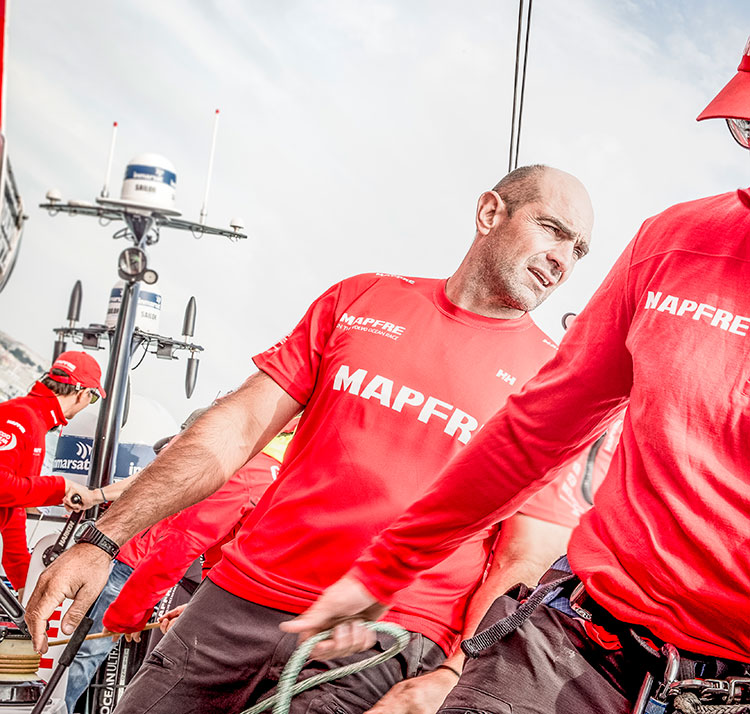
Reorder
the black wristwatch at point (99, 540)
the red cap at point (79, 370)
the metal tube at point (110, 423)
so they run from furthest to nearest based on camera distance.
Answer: the metal tube at point (110, 423), the red cap at point (79, 370), the black wristwatch at point (99, 540)

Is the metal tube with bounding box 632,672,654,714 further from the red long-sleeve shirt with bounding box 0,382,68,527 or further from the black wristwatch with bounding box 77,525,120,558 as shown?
the red long-sleeve shirt with bounding box 0,382,68,527

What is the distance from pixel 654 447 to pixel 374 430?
0.80 m

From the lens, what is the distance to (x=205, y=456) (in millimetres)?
2043

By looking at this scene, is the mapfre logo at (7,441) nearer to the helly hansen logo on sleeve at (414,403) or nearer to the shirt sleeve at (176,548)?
the shirt sleeve at (176,548)

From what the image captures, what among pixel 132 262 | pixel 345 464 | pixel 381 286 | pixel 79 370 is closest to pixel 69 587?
pixel 345 464

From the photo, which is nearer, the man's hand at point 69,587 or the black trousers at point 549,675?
the black trousers at point 549,675

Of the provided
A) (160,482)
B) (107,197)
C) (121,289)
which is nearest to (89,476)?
(121,289)

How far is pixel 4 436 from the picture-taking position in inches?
181

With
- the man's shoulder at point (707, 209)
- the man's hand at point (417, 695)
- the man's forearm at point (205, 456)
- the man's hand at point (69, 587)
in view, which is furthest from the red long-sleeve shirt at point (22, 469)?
the man's shoulder at point (707, 209)

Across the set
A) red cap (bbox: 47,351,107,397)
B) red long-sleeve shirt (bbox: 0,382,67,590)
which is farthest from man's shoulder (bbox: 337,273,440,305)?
red cap (bbox: 47,351,107,397)

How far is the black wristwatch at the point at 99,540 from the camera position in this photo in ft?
6.07

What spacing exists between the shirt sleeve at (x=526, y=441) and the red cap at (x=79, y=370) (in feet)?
13.1

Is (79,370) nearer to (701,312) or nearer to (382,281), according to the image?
(382,281)

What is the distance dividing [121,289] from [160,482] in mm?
4694
